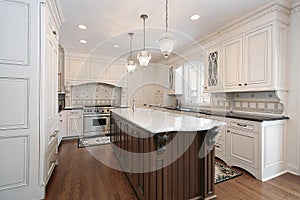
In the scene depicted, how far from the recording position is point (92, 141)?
14.8 ft

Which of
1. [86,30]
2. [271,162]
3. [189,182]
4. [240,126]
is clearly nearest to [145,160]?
[189,182]

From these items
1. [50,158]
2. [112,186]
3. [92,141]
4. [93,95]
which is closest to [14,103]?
[50,158]

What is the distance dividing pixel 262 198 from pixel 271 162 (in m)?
0.77

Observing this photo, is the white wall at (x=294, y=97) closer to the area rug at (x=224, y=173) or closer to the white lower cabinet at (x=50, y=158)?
the area rug at (x=224, y=173)

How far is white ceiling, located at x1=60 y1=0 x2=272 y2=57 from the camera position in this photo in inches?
99.5

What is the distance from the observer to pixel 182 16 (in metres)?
2.93

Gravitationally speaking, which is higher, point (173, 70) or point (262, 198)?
point (173, 70)

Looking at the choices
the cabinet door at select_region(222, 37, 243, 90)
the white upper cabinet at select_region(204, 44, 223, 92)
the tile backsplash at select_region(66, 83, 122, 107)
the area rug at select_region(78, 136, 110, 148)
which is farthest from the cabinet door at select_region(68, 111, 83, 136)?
the cabinet door at select_region(222, 37, 243, 90)

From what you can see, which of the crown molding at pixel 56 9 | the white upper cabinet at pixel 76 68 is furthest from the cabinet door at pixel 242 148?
the white upper cabinet at pixel 76 68

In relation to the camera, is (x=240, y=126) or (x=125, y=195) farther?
(x=240, y=126)

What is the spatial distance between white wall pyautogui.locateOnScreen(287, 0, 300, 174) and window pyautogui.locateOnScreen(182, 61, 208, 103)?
1982mm

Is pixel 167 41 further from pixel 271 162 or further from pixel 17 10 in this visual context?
pixel 271 162

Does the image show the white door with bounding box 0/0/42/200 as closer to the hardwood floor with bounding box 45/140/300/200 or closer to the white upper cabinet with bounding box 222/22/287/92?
the hardwood floor with bounding box 45/140/300/200

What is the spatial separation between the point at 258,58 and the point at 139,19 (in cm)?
220
